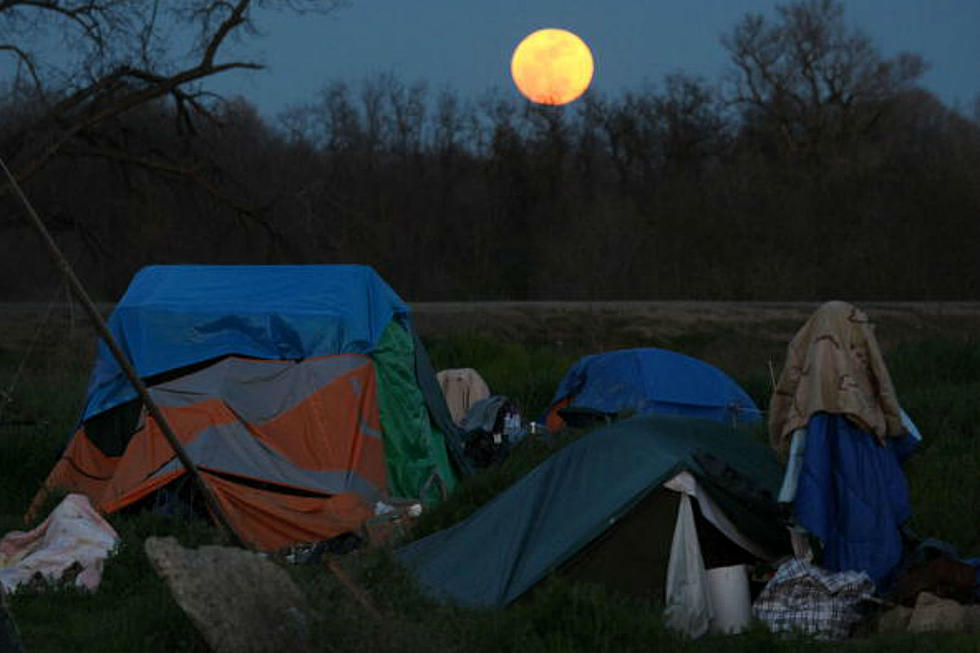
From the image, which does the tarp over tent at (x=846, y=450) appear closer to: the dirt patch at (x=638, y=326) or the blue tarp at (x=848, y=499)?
the blue tarp at (x=848, y=499)

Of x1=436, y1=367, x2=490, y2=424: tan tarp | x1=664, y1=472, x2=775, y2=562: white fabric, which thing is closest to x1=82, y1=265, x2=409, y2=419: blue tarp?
x1=664, y1=472, x2=775, y2=562: white fabric

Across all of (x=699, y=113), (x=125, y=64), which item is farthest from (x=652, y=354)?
(x=699, y=113)

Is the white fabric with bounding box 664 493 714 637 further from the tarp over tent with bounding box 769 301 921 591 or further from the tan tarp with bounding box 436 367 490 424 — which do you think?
the tan tarp with bounding box 436 367 490 424

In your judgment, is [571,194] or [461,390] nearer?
[461,390]

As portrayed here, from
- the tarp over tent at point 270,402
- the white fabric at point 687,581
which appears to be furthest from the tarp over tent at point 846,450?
the tarp over tent at point 270,402

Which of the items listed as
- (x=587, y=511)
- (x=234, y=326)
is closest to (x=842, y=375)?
(x=587, y=511)

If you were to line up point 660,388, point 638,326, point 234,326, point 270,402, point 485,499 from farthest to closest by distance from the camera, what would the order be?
point 638,326
point 660,388
point 234,326
point 270,402
point 485,499

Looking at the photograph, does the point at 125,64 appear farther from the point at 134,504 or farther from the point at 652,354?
the point at 134,504

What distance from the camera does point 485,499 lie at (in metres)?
9.57

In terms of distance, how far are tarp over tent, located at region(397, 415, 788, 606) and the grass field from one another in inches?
15.1

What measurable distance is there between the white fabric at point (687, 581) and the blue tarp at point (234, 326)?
172 inches

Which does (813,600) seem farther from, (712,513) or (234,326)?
(234,326)

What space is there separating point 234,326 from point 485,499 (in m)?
2.92

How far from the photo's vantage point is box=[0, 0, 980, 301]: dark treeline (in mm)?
26047
